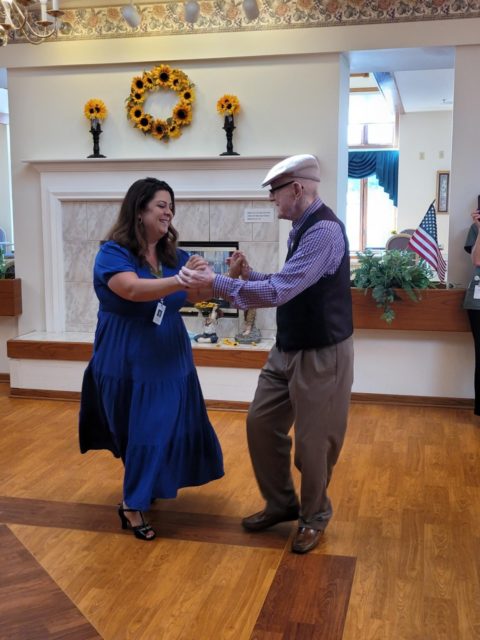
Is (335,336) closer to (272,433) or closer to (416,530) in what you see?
(272,433)

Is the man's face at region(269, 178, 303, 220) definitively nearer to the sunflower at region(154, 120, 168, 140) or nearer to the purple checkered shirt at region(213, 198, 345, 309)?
the purple checkered shirt at region(213, 198, 345, 309)

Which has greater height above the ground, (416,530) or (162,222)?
(162,222)

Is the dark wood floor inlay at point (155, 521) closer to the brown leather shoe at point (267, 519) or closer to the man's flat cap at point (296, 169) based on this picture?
the brown leather shoe at point (267, 519)

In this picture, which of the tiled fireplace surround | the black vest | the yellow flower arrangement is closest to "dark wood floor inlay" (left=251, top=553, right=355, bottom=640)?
the black vest

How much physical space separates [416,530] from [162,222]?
67.4 inches

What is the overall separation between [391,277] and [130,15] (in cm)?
259

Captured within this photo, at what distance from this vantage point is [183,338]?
11.1 feet

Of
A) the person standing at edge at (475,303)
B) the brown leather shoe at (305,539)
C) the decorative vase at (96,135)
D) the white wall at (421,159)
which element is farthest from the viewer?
the white wall at (421,159)

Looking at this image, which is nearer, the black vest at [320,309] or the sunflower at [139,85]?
the black vest at [320,309]

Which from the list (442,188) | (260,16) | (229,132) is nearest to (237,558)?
(229,132)

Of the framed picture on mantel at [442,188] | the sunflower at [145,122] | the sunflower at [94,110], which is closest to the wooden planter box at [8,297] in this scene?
the sunflower at [94,110]

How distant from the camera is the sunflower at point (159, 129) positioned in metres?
5.76

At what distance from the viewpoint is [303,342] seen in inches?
119

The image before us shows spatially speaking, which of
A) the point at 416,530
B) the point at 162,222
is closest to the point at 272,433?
the point at 416,530
